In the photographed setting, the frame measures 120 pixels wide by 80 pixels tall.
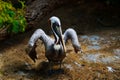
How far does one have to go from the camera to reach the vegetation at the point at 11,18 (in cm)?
529

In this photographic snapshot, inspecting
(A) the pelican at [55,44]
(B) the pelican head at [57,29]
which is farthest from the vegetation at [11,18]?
(B) the pelican head at [57,29]

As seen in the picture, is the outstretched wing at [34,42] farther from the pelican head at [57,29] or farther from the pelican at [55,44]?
the pelican head at [57,29]

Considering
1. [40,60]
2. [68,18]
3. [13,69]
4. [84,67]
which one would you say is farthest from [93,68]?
[68,18]

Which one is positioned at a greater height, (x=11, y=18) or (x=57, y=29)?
(x=11, y=18)

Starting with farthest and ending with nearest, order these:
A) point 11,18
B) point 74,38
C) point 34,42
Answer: point 11,18, point 74,38, point 34,42

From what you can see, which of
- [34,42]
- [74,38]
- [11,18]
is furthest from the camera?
[11,18]

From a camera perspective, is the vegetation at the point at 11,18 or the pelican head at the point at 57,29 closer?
the pelican head at the point at 57,29

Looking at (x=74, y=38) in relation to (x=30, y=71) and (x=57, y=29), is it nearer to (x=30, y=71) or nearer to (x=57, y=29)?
(x=57, y=29)

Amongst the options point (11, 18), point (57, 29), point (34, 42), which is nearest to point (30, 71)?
point (34, 42)

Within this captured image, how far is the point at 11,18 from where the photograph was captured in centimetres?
538

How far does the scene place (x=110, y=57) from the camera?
5113mm

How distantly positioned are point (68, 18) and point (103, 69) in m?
1.97

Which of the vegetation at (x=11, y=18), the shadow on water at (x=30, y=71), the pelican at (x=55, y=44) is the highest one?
the vegetation at (x=11, y=18)

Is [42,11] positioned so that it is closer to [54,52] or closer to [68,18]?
[68,18]
